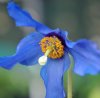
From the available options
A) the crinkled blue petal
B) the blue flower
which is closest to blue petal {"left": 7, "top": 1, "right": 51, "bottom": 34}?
the blue flower

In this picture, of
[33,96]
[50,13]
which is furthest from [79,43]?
[50,13]

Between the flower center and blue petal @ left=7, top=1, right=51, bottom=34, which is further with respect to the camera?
the flower center

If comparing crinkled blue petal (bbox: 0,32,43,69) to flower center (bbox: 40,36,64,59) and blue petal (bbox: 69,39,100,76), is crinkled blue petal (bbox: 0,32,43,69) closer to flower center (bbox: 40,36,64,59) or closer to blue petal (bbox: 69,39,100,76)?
flower center (bbox: 40,36,64,59)

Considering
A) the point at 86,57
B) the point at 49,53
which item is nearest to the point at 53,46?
the point at 49,53

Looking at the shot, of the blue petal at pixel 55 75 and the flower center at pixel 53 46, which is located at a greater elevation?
the flower center at pixel 53 46

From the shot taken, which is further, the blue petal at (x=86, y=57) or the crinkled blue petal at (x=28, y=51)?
the crinkled blue petal at (x=28, y=51)

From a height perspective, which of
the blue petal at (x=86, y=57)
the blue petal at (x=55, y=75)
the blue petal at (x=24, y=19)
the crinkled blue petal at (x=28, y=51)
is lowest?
the blue petal at (x=55, y=75)

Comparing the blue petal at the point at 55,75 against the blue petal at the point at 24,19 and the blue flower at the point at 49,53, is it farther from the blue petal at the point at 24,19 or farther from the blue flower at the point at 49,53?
the blue petal at the point at 24,19

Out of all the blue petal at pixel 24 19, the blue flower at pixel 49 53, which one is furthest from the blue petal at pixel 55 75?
the blue petal at pixel 24 19
